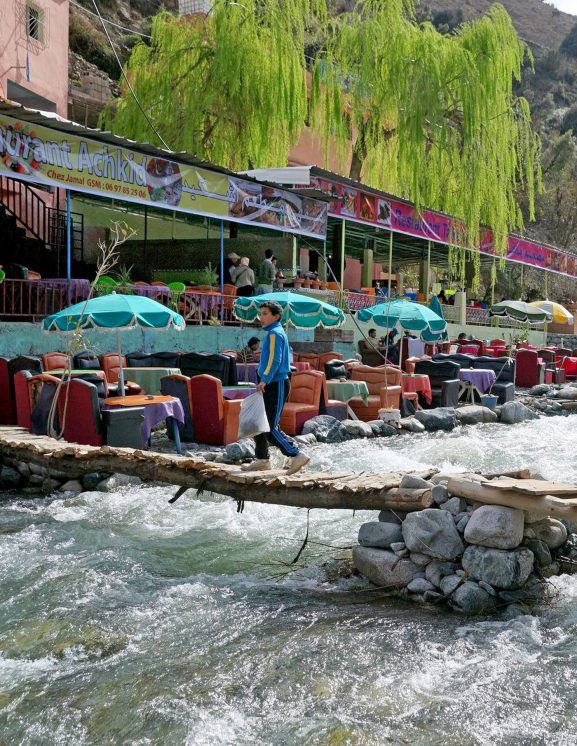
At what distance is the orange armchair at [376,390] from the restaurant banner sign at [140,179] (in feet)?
18.4

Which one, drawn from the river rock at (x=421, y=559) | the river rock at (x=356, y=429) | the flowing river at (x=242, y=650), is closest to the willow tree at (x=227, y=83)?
the river rock at (x=356, y=429)

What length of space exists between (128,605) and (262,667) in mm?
1294

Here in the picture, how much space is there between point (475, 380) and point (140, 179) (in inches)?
327

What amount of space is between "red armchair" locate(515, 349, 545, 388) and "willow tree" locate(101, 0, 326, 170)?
9.23 m

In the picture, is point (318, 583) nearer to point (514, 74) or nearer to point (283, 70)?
point (283, 70)

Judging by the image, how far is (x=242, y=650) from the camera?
15.6 feet

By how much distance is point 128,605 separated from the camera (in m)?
5.39

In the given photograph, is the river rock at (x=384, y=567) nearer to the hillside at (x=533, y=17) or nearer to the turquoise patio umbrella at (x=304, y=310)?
the turquoise patio umbrella at (x=304, y=310)

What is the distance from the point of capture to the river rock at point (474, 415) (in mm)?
15234

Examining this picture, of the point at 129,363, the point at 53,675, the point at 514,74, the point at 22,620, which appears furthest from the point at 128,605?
the point at 514,74

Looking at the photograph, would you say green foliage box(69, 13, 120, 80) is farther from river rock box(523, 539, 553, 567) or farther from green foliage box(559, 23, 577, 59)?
green foliage box(559, 23, 577, 59)

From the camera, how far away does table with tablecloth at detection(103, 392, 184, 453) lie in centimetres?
953

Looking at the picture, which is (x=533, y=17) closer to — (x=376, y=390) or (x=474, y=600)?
(x=376, y=390)

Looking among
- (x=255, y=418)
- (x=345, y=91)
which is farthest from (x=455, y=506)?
(x=345, y=91)
